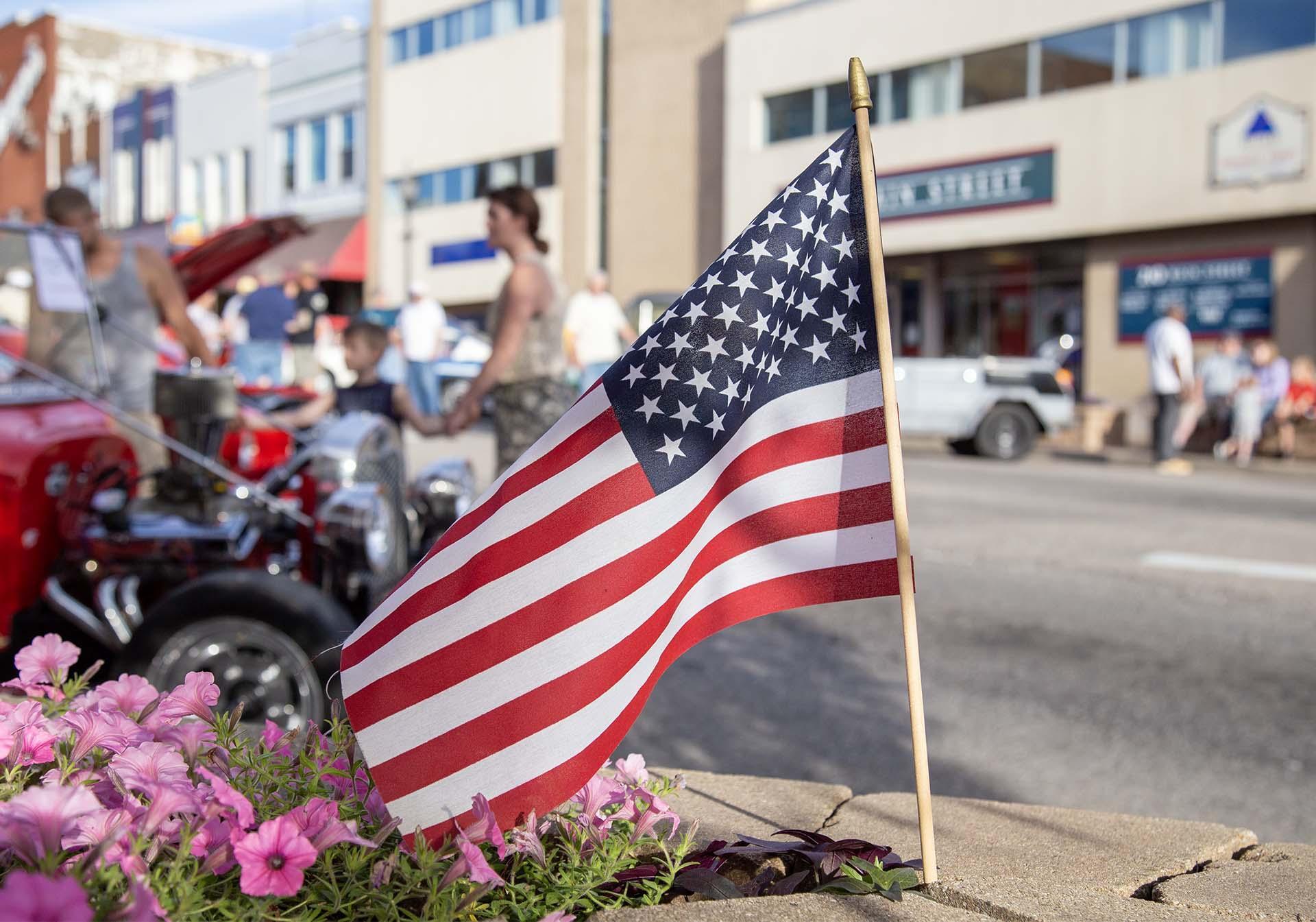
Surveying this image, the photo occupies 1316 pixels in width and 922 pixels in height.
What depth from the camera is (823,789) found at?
105 inches

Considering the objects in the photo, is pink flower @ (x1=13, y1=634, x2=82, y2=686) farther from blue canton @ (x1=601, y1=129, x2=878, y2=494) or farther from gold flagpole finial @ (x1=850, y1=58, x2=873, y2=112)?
gold flagpole finial @ (x1=850, y1=58, x2=873, y2=112)

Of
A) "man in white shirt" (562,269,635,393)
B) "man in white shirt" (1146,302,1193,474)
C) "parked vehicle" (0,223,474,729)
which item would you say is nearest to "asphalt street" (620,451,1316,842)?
"parked vehicle" (0,223,474,729)

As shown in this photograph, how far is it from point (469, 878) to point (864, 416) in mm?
921

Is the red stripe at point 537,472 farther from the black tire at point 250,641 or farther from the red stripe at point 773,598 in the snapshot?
the black tire at point 250,641

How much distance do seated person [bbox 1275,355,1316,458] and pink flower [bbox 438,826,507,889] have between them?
19.4 m

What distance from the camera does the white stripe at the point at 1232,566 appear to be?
26.8 ft

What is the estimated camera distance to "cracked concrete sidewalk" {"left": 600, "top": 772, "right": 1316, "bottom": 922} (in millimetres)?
1868

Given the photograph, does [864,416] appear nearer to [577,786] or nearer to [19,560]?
[577,786]

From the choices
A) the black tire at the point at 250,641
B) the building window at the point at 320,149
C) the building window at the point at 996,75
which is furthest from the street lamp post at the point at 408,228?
the black tire at the point at 250,641

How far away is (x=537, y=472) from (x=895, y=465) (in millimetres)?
540

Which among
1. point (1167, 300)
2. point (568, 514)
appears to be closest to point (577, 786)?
point (568, 514)

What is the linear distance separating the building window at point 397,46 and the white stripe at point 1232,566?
1363 inches

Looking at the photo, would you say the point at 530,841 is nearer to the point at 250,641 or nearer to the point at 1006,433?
the point at 250,641

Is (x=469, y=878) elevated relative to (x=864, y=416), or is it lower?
lower
